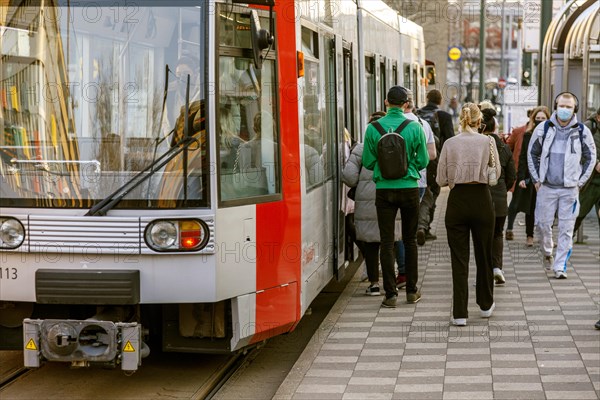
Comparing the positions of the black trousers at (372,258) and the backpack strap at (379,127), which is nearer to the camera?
the backpack strap at (379,127)

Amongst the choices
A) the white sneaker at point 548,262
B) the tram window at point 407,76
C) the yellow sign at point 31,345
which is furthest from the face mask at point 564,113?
the tram window at point 407,76

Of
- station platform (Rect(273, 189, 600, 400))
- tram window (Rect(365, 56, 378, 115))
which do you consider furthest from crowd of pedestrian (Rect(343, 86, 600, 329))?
tram window (Rect(365, 56, 378, 115))

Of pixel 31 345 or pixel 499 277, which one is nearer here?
pixel 31 345

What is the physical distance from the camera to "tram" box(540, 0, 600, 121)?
16484 mm

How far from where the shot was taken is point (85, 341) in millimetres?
6715

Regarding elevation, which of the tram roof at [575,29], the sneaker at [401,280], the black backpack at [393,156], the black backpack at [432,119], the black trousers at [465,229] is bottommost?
the sneaker at [401,280]

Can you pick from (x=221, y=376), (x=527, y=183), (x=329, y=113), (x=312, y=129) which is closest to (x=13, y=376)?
(x=221, y=376)

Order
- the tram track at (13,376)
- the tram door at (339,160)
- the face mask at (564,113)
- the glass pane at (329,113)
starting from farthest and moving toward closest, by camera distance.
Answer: the face mask at (564,113) < the tram door at (339,160) < the glass pane at (329,113) < the tram track at (13,376)

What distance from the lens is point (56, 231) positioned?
6816mm

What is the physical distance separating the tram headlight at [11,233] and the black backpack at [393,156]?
3.54 meters

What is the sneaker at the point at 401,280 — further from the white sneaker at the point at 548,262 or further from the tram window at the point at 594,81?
the tram window at the point at 594,81

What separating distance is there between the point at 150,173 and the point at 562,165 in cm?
567

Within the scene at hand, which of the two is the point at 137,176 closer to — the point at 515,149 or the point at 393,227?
the point at 393,227

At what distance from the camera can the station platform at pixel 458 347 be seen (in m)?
6.99
